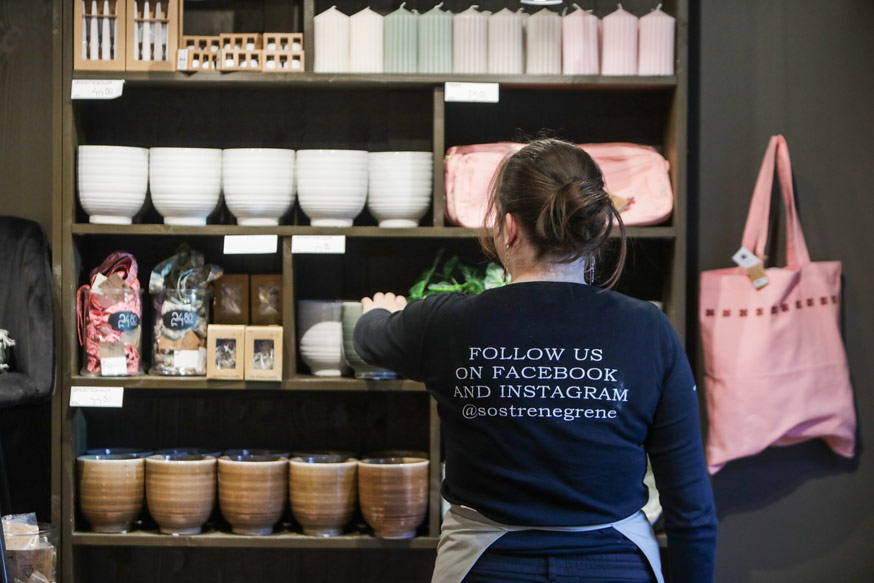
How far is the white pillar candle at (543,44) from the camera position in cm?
242

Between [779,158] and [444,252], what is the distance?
97cm

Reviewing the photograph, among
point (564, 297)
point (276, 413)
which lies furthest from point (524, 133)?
point (564, 297)

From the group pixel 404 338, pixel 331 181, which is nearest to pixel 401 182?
pixel 331 181

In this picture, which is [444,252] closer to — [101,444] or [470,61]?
[470,61]

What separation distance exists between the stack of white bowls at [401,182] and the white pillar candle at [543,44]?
1.17 ft

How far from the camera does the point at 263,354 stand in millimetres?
2424

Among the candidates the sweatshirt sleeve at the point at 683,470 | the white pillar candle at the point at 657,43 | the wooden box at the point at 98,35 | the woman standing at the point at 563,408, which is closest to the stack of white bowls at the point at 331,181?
the wooden box at the point at 98,35

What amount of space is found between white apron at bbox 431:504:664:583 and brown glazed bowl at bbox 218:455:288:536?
1110mm

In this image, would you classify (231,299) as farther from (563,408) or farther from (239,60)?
(563,408)

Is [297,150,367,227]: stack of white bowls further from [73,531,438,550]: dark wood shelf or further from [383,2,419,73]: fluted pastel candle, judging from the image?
[73,531,438,550]: dark wood shelf

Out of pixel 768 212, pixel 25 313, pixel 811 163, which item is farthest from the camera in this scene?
pixel 811 163

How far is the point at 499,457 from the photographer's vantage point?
4.27 feet

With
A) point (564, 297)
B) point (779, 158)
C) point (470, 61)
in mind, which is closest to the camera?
point (564, 297)

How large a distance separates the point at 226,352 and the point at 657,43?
4.45 ft
